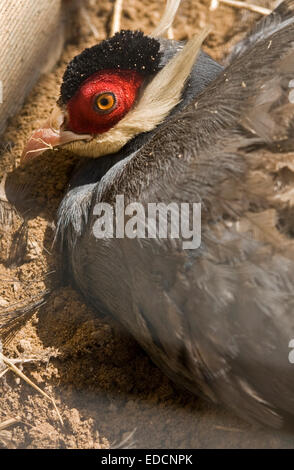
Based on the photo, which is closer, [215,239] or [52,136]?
[215,239]

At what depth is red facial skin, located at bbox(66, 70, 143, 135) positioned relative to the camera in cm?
213

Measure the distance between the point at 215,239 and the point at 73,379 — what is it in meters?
0.76

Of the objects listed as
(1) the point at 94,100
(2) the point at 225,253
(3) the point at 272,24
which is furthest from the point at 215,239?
(3) the point at 272,24

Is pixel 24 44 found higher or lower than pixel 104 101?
higher

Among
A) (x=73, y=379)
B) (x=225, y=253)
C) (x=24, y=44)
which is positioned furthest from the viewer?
(x=24, y=44)

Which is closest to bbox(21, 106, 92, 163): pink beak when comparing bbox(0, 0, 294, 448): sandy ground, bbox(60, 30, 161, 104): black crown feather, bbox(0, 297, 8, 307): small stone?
bbox(60, 30, 161, 104): black crown feather

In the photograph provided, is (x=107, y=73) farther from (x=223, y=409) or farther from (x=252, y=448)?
(x=252, y=448)

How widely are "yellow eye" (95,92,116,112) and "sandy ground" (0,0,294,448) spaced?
1.59 feet

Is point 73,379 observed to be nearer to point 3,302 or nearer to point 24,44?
point 3,302

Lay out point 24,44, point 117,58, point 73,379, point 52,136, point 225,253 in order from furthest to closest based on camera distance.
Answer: point 24,44
point 52,136
point 117,58
point 73,379
point 225,253

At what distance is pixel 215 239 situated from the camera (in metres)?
1.59

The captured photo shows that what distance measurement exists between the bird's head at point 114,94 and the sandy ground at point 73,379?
34 centimetres

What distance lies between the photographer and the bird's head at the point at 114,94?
2084 mm

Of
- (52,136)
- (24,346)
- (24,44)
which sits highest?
(24,44)
